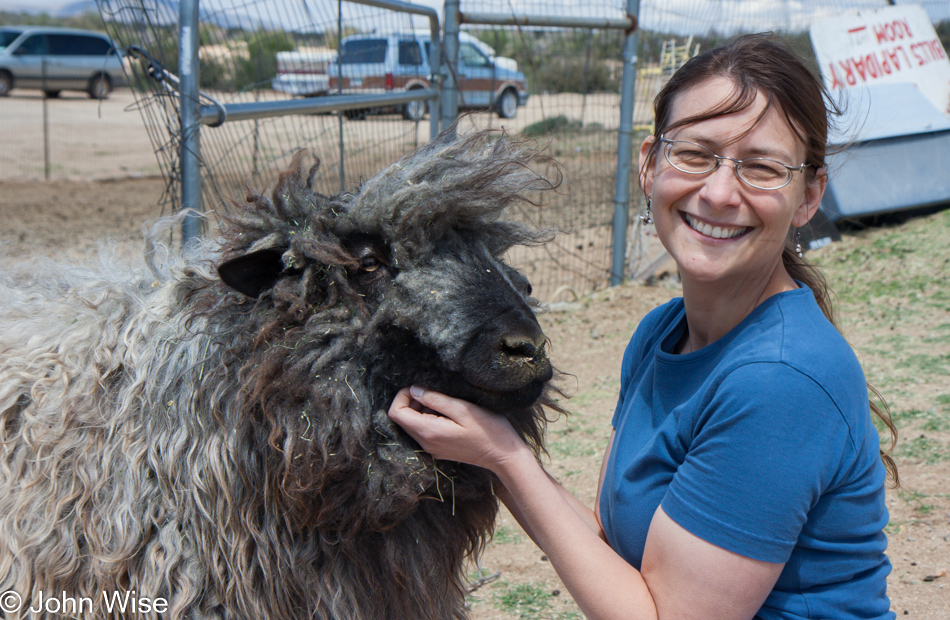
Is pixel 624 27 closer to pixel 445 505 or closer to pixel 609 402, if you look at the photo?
pixel 609 402

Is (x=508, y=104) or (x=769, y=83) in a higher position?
(x=508, y=104)

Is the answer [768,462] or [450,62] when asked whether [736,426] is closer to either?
[768,462]

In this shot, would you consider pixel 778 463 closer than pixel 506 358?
Yes

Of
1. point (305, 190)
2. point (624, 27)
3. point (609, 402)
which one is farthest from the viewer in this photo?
point (624, 27)

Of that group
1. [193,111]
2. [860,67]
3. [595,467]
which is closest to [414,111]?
[193,111]

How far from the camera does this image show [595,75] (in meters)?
7.51

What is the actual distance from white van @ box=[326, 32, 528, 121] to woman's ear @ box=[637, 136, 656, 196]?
270 cm

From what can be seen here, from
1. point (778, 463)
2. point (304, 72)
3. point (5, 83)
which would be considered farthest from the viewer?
point (5, 83)

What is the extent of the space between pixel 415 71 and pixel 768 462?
183 inches

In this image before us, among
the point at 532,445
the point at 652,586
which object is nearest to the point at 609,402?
the point at 532,445

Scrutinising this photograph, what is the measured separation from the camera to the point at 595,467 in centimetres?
447

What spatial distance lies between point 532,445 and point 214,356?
956mm
